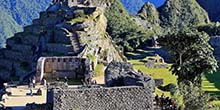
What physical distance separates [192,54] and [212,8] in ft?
434

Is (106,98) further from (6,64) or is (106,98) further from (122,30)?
(122,30)

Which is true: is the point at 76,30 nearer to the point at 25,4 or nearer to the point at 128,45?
the point at 128,45

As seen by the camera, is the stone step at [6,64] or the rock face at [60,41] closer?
the rock face at [60,41]

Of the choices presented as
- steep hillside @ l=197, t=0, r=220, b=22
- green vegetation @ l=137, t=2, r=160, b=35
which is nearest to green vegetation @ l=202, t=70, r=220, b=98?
green vegetation @ l=137, t=2, r=160, b=35

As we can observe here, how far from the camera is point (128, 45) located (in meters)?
75.9

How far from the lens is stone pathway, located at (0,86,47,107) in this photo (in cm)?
2320

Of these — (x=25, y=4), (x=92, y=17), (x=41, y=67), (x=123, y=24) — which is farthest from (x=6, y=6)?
(x=41, y=67)

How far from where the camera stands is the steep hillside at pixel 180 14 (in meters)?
128

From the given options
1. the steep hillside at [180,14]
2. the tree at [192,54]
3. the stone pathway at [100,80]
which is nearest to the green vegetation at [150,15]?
the steep hillside at [180,14]

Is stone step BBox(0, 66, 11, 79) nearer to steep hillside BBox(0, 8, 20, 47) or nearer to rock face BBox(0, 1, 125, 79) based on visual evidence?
rock face BBox(0, 1, 125, 79)

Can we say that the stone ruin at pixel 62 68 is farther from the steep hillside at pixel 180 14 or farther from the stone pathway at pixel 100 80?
the steep hillside at pixel 180 14

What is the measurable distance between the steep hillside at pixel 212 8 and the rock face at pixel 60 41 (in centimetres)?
10111

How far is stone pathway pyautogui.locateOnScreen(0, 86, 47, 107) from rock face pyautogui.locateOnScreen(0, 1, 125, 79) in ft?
57.8

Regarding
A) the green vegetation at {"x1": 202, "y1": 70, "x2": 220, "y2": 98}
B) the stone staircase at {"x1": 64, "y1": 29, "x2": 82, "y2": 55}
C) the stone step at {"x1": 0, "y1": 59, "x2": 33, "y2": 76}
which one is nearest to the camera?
the green vegetation at {"x1": 202, "y1": 70, "x2": 220, "y2": 98}
